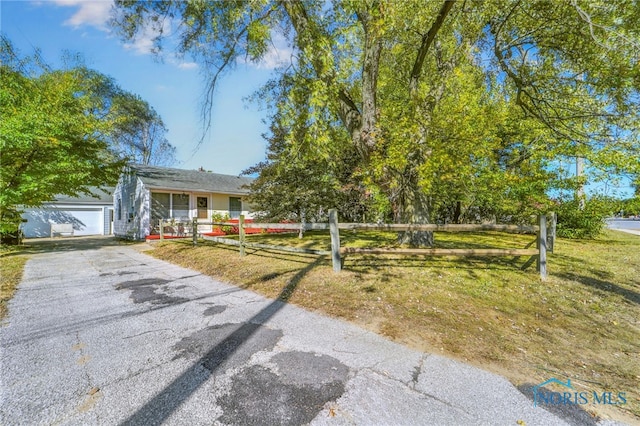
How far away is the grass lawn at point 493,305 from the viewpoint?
2762 mm

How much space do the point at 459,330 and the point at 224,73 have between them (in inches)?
331

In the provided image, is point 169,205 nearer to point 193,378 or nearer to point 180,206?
point 180,206

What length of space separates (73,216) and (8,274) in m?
17.7

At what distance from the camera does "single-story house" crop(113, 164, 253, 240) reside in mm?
16141

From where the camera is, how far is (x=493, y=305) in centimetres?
425

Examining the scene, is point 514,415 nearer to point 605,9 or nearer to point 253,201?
point 605,9

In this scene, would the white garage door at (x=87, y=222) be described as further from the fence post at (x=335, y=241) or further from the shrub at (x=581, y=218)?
the shrub at (x=581, y=218)

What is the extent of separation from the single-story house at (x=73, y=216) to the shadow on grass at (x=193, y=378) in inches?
757

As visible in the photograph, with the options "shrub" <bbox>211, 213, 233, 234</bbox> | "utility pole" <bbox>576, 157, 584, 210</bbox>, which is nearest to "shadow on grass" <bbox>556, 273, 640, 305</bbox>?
"utility pole" <bbox>576, 157, 584, 210</bbox>

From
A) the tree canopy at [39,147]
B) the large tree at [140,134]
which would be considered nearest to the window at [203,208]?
the tree canopy at [39,147]

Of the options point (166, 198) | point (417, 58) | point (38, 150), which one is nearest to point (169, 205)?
point (166, 198)

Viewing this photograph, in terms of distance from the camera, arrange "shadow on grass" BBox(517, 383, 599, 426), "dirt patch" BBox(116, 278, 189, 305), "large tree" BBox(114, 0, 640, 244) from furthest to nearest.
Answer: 1. "large tree" BBox(114, 0, 640, 244)
2. "dirt patch" BBox(116, 278, 189, 305)
3. "shadow on grass" BBox(517, 383, 599, 426)

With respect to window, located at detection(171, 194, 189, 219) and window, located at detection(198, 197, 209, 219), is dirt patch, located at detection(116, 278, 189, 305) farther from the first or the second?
window, located at detection(198, 197, 209, 219)

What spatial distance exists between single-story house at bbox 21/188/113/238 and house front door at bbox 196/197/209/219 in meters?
5.53
